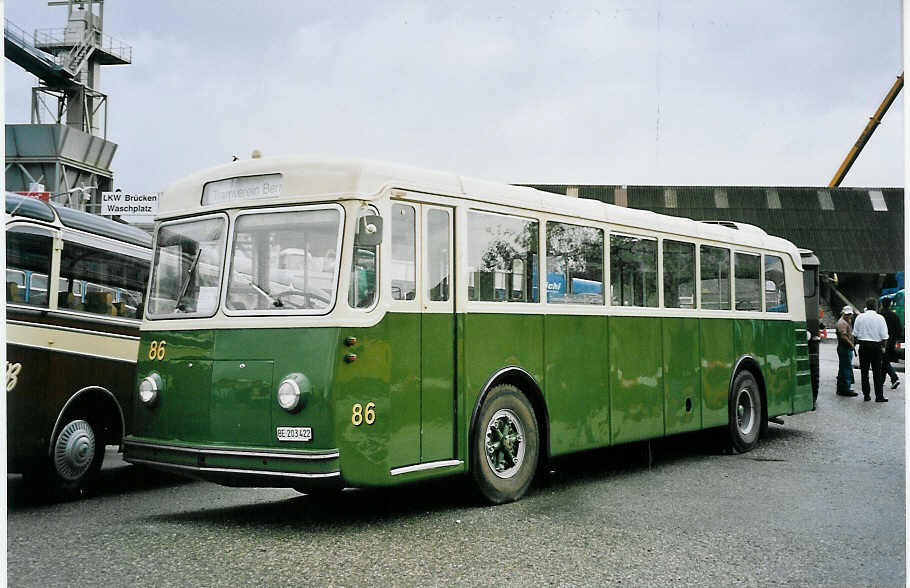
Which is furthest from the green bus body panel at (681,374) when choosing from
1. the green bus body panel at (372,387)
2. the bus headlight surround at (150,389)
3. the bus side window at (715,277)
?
the bus headlight surround at (150,389)

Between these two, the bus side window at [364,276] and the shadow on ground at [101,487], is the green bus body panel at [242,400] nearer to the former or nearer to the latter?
the bus side window at [364,276]

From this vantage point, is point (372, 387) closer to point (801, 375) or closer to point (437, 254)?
point (437, 254)

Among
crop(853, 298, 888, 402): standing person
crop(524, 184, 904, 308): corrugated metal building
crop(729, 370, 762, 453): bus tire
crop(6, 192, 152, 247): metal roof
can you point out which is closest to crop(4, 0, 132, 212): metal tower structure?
crop(6, 192, 152, 247): metal roof

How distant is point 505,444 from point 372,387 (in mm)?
1639

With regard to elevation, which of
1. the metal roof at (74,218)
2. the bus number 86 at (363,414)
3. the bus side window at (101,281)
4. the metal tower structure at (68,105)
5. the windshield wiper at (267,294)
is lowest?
the bus number 86 at (363,414)

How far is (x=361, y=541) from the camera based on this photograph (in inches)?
269

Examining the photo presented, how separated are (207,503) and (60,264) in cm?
245

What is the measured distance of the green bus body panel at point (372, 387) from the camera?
7055mm

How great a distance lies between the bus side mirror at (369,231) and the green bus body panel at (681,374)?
4538 mm

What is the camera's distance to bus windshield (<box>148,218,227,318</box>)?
7734mm

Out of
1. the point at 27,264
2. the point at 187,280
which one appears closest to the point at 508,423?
the point at 187,280

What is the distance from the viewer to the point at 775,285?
13.2m

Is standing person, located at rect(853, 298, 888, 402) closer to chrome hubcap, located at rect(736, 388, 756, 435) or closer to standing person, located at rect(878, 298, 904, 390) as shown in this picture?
standing person, located at rect(878, 298, 904, 390)

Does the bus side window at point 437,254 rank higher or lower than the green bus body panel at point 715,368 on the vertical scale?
higher
